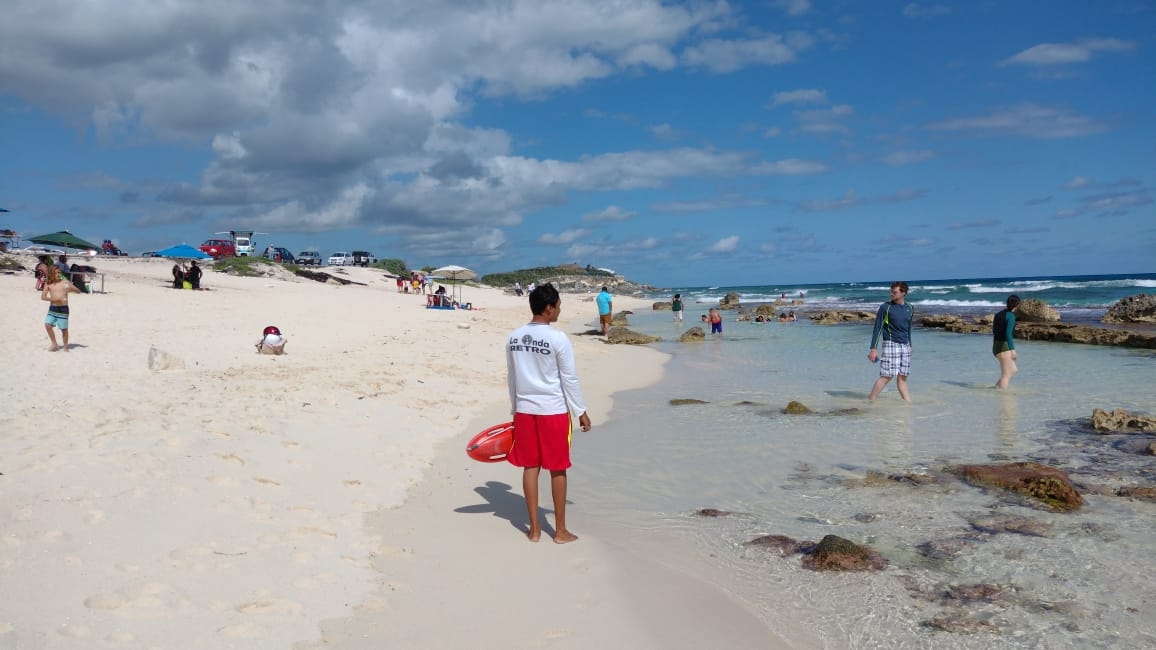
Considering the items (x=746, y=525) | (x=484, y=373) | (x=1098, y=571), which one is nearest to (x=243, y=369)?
(x=484, y=373)

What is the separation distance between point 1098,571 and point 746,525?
93.5 inches

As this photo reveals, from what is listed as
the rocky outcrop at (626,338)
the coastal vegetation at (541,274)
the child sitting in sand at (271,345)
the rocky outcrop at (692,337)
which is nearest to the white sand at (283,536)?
the child sitting in sand at (271,345)

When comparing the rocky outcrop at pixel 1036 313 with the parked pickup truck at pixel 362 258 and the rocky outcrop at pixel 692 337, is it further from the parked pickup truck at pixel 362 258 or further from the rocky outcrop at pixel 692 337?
the parked pickup truck at pixel 362 258

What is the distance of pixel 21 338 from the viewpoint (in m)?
13.8

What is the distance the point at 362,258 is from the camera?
66.4 meters

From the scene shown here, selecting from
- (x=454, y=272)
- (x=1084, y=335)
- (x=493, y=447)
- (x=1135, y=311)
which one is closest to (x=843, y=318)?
(x=1135, y=311)

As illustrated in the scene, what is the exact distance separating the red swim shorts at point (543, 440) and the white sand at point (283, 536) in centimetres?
61

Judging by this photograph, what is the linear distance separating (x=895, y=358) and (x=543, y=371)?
7940mm

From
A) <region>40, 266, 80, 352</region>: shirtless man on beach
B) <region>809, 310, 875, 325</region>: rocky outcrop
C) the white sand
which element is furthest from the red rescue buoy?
<region>809, 310, 875, 325</region>: rocky outcrop

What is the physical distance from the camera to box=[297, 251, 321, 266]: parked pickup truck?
193 feet

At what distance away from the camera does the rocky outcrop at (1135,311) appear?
1065 inches

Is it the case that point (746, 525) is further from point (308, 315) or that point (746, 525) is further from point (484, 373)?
point (308, 315)

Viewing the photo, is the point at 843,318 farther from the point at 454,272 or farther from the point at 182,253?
the point at 182,253

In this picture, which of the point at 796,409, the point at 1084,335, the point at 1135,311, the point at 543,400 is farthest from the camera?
the point at 1135,311
